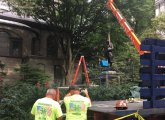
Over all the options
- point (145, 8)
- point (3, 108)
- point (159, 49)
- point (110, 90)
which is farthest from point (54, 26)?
point (159, 49)

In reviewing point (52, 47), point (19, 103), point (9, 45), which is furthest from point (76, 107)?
point (52, 47)

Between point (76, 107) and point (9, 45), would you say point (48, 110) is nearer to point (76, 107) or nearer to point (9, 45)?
point (76, 107)

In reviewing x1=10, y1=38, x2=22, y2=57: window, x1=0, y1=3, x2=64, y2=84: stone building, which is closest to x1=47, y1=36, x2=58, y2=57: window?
x1=0, y1=3, x2=64, y2=84: stone building

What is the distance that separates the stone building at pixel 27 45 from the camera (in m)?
31.2

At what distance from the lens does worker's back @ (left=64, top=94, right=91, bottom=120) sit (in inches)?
310

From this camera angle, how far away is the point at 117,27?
30062 mm

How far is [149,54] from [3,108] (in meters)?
7.02

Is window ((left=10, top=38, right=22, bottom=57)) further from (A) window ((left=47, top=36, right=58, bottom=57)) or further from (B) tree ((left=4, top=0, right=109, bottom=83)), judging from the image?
(B) tree ((left=4, top=0, right=109, bottom=83))

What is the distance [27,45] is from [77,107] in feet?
85.4

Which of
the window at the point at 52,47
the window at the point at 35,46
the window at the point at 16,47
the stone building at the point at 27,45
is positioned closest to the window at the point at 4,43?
the stone building at the point at 27,45

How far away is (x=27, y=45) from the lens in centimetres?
3328

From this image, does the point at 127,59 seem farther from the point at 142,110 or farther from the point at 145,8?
the point at 142,110

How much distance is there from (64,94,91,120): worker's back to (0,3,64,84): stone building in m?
22.9

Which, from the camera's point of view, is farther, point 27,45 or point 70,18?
point 27,45
